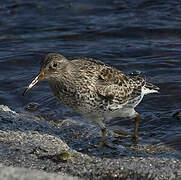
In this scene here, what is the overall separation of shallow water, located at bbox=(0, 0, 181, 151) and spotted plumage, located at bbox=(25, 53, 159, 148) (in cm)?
81

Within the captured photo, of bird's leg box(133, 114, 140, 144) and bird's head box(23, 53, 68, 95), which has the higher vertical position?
bird's head box(23, 53, 68, 95)

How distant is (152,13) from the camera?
42.7ft

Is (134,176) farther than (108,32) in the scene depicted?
No

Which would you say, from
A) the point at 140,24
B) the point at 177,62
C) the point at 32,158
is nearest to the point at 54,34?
the point at 140,24

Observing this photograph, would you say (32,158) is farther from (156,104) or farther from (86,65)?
(156,104)

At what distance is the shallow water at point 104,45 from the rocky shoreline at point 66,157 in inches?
24.1

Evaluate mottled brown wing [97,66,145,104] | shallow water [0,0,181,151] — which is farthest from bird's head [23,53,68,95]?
→ shallow water [0,0,181,151]

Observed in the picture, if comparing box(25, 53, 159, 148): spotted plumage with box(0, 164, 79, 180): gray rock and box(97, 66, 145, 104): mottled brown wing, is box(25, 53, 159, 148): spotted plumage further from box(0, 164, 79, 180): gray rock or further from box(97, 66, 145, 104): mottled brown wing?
box(0, 164, 79, 180): gray rock

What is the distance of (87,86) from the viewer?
7.15 metres

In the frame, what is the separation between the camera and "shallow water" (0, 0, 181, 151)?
8812 mm

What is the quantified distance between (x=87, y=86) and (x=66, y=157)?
121 centimetres

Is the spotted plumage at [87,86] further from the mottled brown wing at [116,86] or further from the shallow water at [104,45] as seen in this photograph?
the shallow water at [104,45]

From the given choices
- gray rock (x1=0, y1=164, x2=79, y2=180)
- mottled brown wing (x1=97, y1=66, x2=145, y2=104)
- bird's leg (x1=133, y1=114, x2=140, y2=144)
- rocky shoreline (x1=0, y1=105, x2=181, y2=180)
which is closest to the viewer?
gray rock (x1=0, y1=164, x2=79, y2=180)

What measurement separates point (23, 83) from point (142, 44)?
291 centimetres
